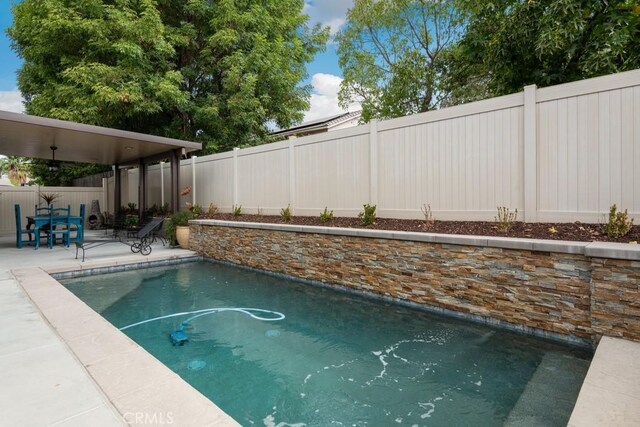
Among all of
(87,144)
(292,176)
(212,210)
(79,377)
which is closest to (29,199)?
(87,144)

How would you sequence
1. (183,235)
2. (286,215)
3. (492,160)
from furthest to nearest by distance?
(183,235), (286,215), (492,160)

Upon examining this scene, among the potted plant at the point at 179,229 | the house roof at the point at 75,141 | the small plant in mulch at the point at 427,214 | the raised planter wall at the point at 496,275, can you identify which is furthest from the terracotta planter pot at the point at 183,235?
the small plant in mulch at the point at 427,214

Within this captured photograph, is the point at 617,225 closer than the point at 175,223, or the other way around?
the point at 617,225

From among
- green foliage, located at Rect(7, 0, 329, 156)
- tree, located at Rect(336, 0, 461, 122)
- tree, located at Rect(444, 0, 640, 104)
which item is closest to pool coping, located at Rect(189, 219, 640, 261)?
tree, located at Rect(444, 0, 640, 104)

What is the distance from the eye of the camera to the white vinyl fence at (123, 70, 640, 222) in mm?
3857

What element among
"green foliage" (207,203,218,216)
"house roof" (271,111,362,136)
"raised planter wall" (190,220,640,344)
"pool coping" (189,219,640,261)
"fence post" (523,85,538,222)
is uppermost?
"house roof" (271,111,362,136)

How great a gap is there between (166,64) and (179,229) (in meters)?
6.30

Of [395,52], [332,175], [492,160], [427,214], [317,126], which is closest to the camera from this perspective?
[492,160]

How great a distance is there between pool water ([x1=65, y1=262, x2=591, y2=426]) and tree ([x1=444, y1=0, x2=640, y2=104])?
4.19m

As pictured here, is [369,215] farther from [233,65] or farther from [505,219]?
[233,65]

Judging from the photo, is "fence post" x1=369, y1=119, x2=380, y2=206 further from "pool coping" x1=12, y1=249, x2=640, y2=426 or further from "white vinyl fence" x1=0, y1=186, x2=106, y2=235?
"white vinyl fence" x1=0, y1=186, x2=106, y2=235

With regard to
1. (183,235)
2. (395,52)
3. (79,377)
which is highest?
(395,52)

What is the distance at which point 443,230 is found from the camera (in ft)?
16.1

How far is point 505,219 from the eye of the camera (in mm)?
4496
